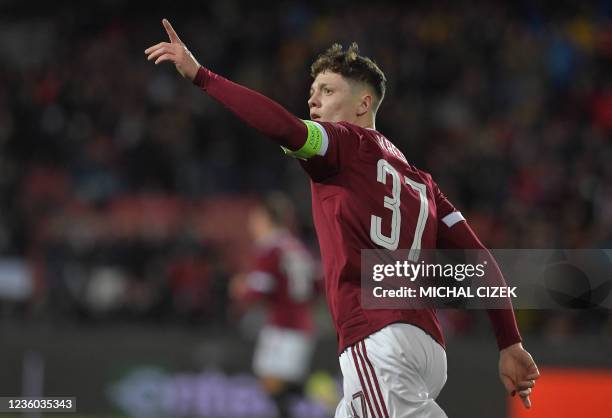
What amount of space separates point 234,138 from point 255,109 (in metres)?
9.31

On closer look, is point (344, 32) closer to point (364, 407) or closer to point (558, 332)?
point (558, 332)

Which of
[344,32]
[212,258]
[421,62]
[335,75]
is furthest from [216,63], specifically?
[335,75]

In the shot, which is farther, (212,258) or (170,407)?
(212,258)

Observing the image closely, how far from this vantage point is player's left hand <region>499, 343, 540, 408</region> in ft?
13.1

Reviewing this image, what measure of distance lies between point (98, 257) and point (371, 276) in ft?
25.8

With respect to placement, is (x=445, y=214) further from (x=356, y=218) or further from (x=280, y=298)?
(x=280, y=298)

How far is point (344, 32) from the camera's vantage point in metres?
14.1

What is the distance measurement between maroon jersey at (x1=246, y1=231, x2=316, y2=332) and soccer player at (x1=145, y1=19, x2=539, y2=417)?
424 centimetres

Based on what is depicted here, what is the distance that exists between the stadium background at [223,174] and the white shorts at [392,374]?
192 inches

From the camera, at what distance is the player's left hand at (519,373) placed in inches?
158

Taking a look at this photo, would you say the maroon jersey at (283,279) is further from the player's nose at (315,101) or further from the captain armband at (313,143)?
the captain armband at (313,143)

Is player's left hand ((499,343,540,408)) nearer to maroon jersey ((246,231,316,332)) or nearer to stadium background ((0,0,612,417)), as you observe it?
maroon jersey ((246,231,316,332))

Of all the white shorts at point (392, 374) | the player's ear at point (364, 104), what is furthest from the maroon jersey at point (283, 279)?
the white shorts at point (392, 374)

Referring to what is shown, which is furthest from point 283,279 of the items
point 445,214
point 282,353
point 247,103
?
point 247,103
